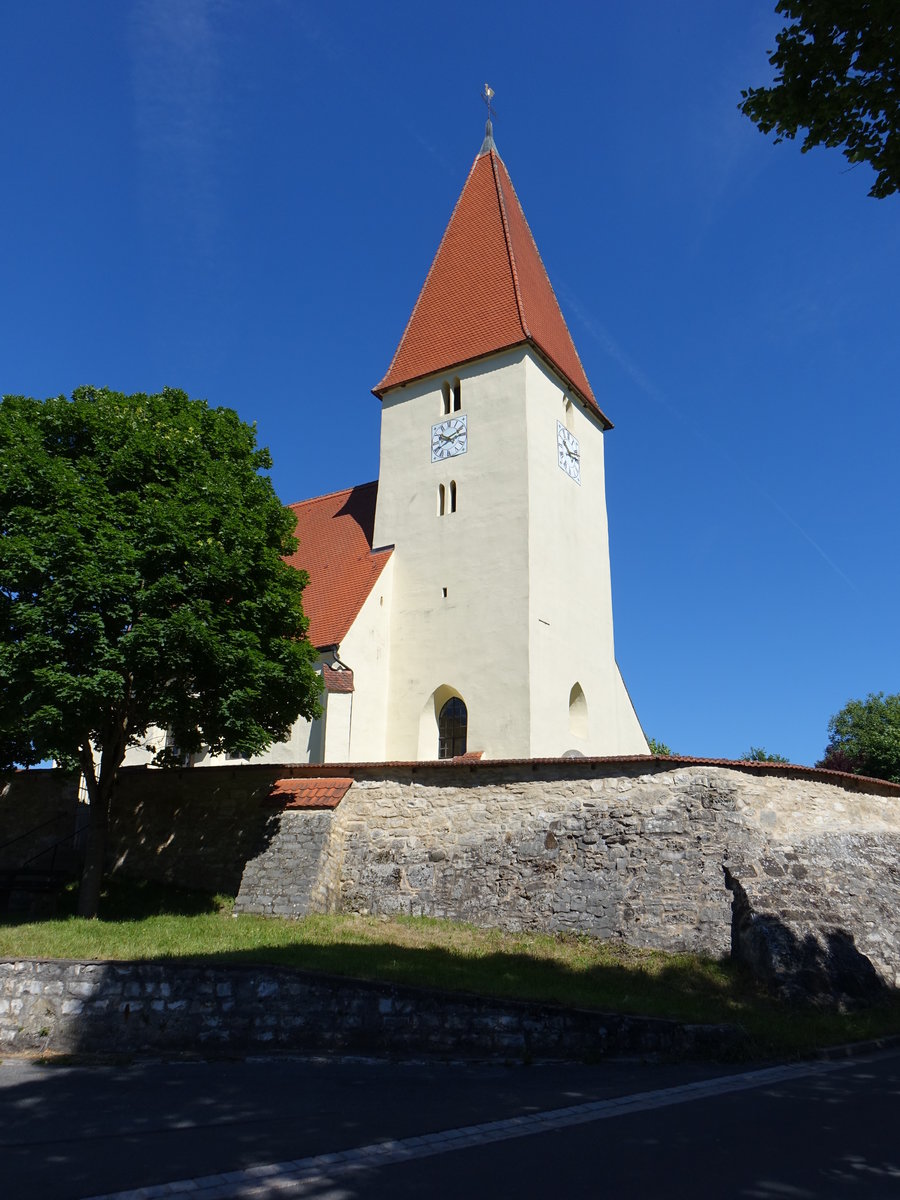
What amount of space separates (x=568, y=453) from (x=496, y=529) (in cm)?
387

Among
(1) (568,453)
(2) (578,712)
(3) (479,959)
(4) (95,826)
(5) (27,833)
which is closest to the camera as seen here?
(3) (479,959)

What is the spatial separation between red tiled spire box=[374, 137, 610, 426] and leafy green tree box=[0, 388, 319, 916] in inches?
435

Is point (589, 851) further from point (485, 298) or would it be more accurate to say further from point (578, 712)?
point (485, 298)

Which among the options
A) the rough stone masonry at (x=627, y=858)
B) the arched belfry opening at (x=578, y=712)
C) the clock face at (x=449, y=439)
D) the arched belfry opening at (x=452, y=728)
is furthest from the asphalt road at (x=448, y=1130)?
the clock face at (x=449, y=439)

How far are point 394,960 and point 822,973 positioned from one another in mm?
5469

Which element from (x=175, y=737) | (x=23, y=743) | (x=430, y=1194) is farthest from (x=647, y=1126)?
(x=23, y=743)

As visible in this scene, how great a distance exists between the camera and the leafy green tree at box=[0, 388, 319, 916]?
520 inches

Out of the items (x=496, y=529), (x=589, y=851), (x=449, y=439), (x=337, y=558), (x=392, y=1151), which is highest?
(x=449, y=439)

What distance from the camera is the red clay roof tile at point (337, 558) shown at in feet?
74.8

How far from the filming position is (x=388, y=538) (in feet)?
81.3

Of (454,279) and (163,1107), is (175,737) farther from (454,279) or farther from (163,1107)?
(454,279)

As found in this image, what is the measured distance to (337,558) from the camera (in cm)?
2544

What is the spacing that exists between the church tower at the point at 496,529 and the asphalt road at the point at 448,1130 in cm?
1203

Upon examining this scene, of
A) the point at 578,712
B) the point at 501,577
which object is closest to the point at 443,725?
the point at 578,712
